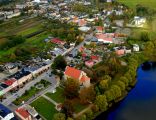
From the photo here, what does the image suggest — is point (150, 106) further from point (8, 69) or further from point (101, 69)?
point (8, 69)

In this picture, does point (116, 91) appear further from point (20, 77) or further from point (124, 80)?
point (20, 77)

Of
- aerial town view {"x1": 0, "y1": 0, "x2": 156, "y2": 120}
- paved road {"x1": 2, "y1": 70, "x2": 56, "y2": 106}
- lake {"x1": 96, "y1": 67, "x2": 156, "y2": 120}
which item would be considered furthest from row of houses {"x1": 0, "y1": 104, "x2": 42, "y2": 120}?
lake {"x1": 96, "y1": 67, "x2": 156, "y2": 120}

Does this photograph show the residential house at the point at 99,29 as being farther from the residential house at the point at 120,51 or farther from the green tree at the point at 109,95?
the green tree at the point at 109,95

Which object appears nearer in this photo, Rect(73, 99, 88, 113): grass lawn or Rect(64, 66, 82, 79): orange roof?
Rect(73, 99, 88, 113): grass lawn

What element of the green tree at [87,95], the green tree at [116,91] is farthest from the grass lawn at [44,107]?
the green tree at [116,91]

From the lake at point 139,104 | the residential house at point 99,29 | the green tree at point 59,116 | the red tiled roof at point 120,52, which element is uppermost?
the residential house at point 99,29

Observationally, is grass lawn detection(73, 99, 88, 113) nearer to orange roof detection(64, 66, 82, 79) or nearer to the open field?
orange roof detection(64, 66, 82, 79)

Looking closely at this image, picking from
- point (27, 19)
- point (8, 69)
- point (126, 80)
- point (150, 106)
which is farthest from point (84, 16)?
point (150, 106)
